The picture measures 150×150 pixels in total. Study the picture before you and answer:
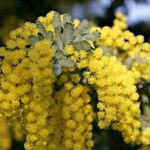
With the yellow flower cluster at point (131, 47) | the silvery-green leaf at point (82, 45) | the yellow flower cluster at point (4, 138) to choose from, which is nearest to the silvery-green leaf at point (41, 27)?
the silvery-green leaf at point (82, 45)

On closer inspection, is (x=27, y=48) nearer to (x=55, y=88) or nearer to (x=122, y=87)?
(x=55, y=88)

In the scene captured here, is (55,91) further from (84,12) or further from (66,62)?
(84,12)

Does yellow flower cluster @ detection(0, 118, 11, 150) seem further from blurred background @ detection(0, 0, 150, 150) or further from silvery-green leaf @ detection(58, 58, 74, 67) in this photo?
silvery-green leaf @ detection(58, 58, 74, 67)

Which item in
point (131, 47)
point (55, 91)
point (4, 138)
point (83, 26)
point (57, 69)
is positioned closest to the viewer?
point (57, 69)

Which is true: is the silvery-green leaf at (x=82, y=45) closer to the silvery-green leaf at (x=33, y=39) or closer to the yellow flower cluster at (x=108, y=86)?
the yellow flower cluster at (x=108, y=86)

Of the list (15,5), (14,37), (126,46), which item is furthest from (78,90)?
(15,5)

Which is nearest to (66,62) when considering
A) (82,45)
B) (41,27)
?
(82,45)
